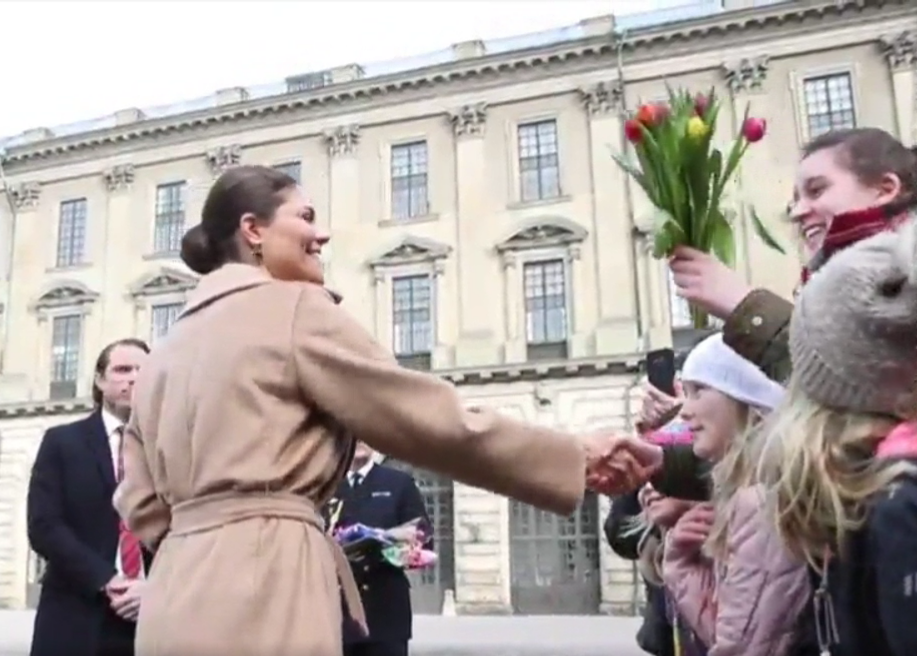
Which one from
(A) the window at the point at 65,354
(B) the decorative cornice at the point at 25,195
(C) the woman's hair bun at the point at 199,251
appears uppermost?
(B) the decorative cornice at the point at 25,195

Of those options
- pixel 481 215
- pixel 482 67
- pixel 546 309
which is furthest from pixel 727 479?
pixel 482 67

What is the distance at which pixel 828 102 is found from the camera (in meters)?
21.3

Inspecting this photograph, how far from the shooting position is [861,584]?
5.49 ft

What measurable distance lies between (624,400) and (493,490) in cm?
1937

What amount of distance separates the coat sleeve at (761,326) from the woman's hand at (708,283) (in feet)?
0.09

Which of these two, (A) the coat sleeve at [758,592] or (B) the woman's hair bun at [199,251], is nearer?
(A) the coat sleeve at [758,592]

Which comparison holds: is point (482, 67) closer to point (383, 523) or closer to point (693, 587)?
point (383, 523)

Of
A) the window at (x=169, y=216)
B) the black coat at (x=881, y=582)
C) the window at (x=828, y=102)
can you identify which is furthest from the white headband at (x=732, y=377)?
the window at (x=169, y=216)

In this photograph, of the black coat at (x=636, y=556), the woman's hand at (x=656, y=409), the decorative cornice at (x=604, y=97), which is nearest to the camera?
the woman's hand at (x=656, y=409)

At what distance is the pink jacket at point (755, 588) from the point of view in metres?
2.35

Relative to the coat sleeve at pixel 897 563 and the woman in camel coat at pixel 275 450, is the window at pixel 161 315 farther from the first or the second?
the coat sleeve at pixel 897 563

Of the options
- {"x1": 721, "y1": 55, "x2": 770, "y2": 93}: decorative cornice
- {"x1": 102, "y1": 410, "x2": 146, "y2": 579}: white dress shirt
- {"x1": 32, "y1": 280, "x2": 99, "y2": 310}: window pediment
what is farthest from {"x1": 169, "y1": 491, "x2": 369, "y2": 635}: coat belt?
{"x1": 32, "y1": 280, "x2": 99, "y2": 310}: window pediment

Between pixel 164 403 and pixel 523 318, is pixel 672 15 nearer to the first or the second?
pixel 523 318

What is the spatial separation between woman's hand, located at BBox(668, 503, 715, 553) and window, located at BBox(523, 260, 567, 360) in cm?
1917
